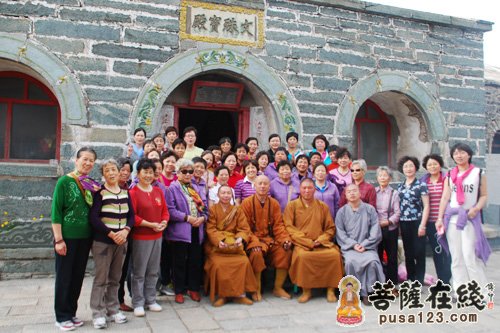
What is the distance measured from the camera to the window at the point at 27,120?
225 inches

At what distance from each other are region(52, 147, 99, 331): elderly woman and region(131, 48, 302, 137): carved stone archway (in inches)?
88.9

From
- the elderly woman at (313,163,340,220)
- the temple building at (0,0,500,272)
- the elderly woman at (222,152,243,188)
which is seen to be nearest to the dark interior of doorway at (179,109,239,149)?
the temple building at (0,0,500,272)

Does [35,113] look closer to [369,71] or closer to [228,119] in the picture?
[228,119]

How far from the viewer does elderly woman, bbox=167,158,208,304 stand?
4.07 metres

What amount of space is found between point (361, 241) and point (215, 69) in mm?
3048

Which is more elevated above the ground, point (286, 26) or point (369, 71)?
point (286, 26)

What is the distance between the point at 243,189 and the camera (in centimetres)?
475

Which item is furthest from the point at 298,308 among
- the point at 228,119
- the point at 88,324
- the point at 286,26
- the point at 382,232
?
the point at 228,119

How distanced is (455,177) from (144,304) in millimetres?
3207

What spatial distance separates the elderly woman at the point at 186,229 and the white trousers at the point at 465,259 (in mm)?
2434

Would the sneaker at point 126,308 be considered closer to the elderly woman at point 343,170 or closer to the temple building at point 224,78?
the temple building at point 224,78

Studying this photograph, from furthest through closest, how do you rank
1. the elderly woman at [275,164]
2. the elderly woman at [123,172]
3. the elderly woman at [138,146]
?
the elderly woman at [138,146]
the elderly woman at [275,164]
the elderly woman at [123,172]

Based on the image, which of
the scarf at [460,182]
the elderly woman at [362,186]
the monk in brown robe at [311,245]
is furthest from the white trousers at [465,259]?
the monk in brown robe at [311,245]

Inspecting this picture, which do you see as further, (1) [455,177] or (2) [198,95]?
(2) [198,95]
